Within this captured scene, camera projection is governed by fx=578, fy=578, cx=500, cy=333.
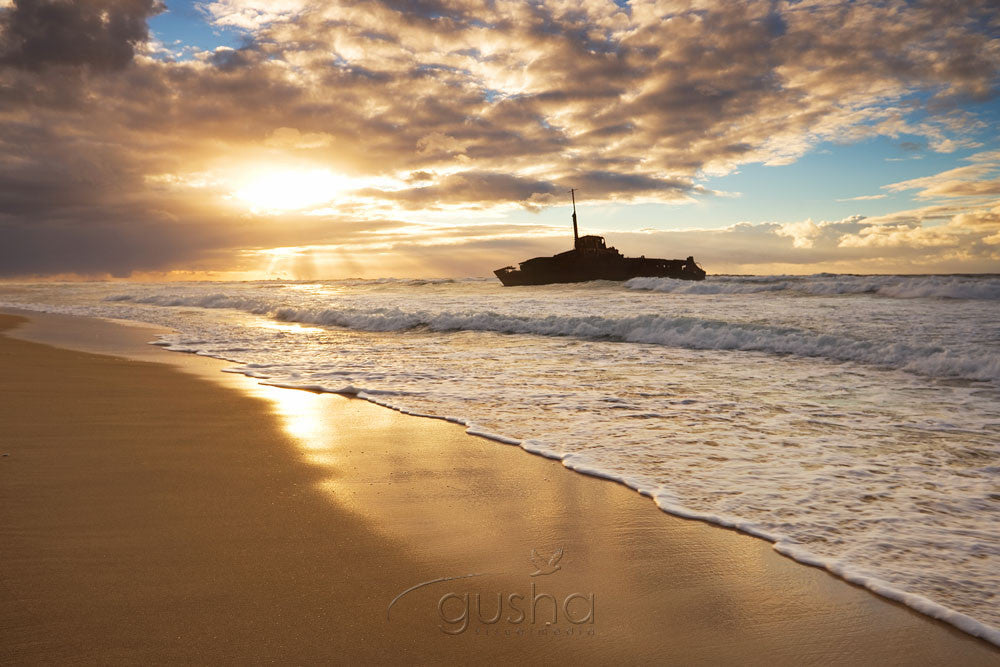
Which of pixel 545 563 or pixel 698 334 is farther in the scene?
pixel 698 334

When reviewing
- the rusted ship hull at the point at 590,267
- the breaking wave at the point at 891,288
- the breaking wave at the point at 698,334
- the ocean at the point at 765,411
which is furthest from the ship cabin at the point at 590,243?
the ocean at the point at 765,411

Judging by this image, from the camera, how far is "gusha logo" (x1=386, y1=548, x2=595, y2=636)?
228 cm

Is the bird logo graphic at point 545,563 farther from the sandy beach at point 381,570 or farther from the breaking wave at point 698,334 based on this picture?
the breaking wave at point 698,334

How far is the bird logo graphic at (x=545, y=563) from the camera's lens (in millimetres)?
2717

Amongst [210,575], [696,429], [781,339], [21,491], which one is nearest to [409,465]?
[210,575]

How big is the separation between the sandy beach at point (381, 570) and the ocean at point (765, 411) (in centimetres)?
38

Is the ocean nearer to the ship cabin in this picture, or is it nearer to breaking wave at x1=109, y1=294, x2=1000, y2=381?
breaking wave at x1=109, y1=294, x2=1000, y2=381

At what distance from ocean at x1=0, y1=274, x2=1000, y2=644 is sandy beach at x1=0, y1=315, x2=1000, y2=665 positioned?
0.38m

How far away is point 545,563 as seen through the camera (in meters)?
2.80

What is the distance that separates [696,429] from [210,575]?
4292mm

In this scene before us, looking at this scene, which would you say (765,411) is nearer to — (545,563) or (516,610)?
(545,563)

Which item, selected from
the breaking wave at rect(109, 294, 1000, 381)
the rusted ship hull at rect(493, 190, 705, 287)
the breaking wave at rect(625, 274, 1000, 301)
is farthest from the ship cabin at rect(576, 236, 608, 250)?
the breaking wave at rect(109, 294, 1000, 381)

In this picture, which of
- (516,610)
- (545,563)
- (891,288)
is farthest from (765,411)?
(891,288)

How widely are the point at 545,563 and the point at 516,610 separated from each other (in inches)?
16.7
